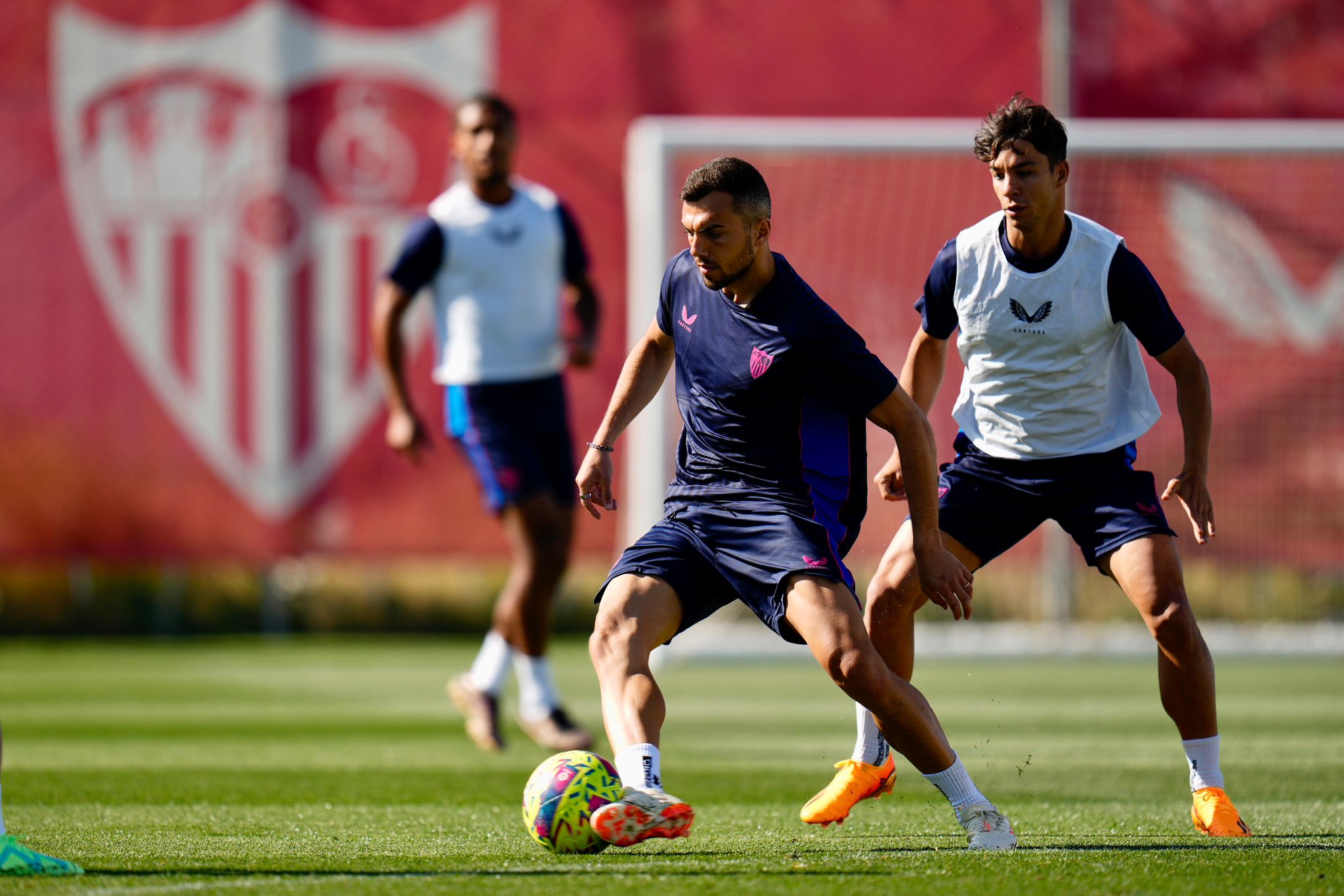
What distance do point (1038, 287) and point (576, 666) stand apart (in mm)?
6891

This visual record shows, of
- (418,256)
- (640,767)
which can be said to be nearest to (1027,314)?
(640,767)

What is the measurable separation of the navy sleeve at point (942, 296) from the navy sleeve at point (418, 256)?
9.76 ft

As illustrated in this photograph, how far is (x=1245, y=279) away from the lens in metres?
12.4

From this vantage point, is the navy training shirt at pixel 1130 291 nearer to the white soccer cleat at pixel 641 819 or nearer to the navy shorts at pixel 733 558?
the navy shorts at pixel 733 558

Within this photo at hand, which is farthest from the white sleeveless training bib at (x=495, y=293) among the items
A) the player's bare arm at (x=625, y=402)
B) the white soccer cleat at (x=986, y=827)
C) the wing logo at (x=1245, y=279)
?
the wing logo at (x=1245, y=279)

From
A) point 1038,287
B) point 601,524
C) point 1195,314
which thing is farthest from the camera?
point 601,524

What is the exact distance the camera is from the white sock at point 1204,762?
496 centimetres

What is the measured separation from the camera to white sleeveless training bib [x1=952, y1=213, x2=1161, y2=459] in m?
4.96

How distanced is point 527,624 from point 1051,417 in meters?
2.97

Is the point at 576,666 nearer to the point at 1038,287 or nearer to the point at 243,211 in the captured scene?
the point at 243,211

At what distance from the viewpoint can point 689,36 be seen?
1369cm

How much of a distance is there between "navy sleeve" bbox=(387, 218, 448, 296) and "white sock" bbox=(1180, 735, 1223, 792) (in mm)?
3912

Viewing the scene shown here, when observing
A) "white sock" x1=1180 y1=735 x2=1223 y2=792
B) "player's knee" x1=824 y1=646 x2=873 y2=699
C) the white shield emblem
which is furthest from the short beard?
the white shield emblem

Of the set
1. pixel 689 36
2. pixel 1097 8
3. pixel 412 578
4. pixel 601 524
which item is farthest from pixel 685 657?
pixel 1097 8
